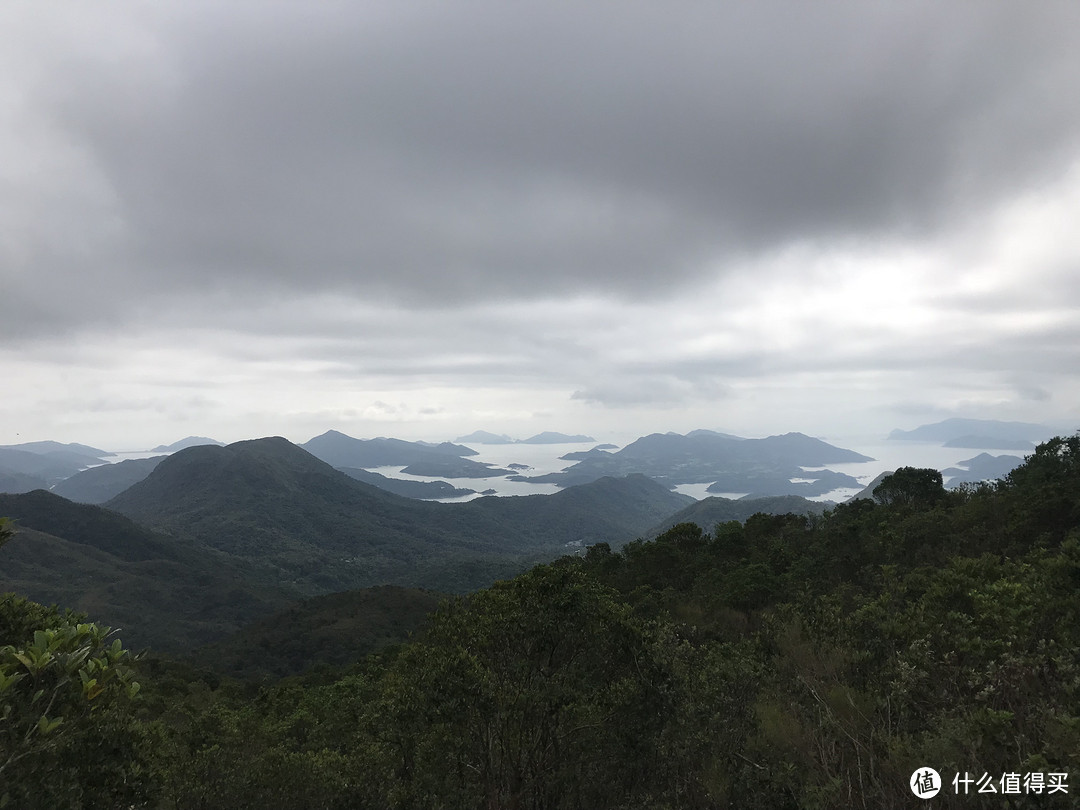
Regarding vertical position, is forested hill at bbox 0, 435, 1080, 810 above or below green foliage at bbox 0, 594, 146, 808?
below

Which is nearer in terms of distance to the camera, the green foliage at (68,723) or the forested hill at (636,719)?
the green foliage at (68,723)

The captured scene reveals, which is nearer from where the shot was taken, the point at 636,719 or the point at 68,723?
the point at 68,723

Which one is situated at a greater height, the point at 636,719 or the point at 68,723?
the point at 68,723

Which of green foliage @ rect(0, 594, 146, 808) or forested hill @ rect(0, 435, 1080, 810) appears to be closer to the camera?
green foliage @ rect(0, 594, 146, 808)

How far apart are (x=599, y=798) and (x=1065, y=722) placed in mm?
6715

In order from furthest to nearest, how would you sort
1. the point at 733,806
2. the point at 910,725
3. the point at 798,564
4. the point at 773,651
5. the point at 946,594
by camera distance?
the point at 798,564 < the point at 773,651 < the point at 946,594 < the point at 733,806 < the point at 910,725

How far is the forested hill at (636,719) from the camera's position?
18.7 feet

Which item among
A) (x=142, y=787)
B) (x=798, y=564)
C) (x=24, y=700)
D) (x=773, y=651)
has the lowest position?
(x=798, y=564)

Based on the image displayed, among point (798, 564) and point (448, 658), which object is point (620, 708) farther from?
point (798, 564)

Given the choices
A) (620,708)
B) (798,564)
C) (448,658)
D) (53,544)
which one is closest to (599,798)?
(620,708)

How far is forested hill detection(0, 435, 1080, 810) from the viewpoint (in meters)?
5.69

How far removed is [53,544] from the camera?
158250 mm

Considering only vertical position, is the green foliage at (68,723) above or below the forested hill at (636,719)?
above

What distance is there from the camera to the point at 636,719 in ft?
29.8
